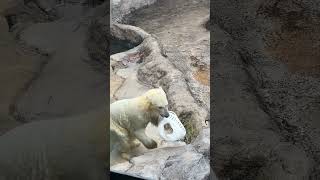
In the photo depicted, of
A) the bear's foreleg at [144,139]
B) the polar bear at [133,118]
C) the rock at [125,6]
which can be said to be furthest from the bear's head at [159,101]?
the rock at [125,6]

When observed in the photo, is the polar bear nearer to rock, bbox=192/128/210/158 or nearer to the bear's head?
the bear's head

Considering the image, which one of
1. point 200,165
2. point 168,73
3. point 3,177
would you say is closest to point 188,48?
point 168,73

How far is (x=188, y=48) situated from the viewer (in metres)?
2.17

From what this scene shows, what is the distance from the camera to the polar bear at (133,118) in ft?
7.02

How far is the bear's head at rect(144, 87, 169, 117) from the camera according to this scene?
213cm

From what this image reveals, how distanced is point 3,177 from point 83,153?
1.03 ft

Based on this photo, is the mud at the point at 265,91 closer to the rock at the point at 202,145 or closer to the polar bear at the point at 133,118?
the rock at the point at 202,145

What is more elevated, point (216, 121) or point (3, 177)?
point (216, 121)

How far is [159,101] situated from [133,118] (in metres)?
0.13

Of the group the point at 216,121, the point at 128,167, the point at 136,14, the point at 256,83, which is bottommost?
the point at 128,167

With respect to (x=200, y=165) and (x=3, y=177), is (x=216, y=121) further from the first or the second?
(x=3, y=177)

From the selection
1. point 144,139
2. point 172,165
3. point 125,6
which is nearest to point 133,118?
point 144,139

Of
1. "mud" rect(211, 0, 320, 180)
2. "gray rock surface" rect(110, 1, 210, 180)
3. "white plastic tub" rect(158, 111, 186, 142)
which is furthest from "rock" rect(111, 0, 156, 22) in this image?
"white plastic tub" rect(158, 111, 186, 142)

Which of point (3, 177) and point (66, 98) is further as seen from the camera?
point (66, 98)
